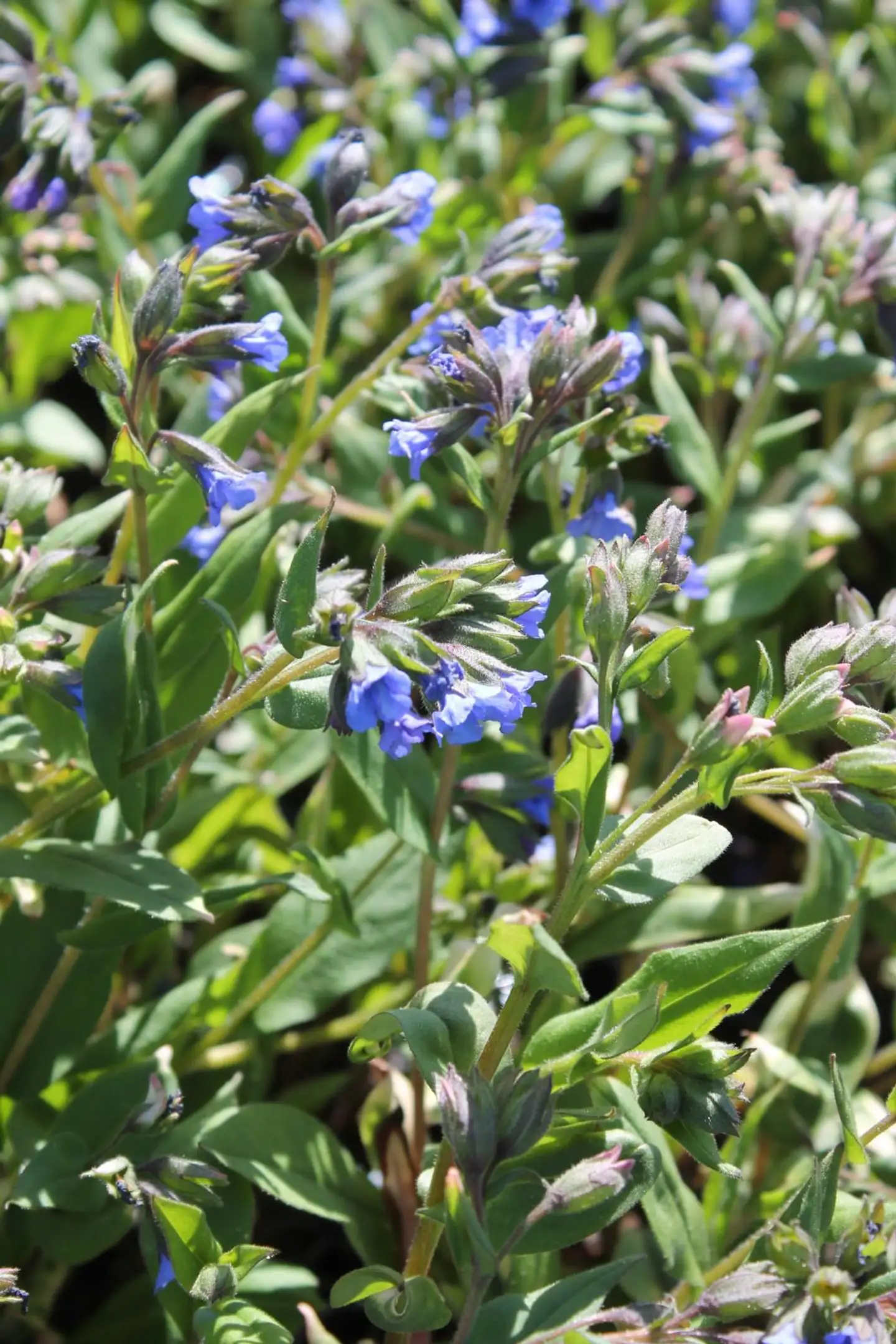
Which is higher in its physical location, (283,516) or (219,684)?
(283,516)

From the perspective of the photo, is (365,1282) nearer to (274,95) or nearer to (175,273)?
(175,273)

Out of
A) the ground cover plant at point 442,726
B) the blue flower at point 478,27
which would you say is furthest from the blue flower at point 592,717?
A: the blue flower at point 478,27

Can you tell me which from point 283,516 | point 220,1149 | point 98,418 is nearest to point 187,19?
point 98,418

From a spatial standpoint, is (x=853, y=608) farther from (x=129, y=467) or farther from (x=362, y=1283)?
(x=362, y=1283)

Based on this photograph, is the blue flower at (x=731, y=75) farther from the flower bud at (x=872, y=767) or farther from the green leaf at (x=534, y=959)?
the green leaf at (x=534, y=959)

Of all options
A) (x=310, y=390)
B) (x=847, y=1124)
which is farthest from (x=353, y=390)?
(x=847, y=1124)
